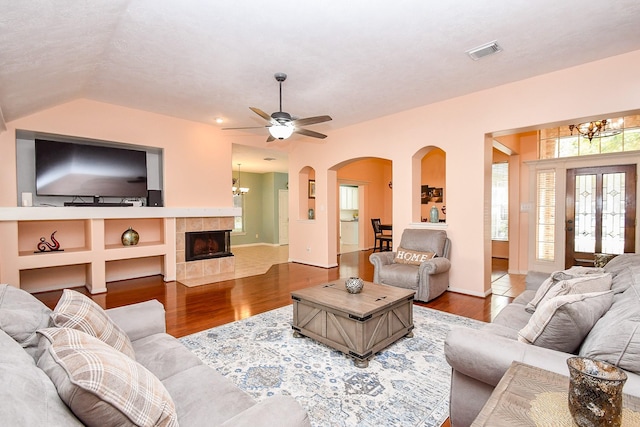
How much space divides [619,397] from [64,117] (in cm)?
607

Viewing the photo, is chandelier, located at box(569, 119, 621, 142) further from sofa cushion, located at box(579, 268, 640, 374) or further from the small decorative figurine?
the small decorative figurine

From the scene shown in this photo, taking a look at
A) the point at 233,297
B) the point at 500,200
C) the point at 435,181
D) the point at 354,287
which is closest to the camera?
the point at 354,287

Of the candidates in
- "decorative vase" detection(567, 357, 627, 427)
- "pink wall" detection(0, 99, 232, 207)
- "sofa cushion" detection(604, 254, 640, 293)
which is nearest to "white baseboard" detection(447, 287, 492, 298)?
"sofa cushion" detection(604, 254, 640, 293)

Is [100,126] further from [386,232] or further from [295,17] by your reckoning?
[386,232]

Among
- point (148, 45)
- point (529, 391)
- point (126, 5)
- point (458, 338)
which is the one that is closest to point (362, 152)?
point (148, 45)

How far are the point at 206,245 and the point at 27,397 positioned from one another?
18.0ft

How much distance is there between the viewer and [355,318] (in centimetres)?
247

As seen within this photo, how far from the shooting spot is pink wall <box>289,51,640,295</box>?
354 cm

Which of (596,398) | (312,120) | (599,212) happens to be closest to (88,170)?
(312,120)

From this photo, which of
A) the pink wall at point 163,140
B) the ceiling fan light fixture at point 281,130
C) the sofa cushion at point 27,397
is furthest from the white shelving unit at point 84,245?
the sofa cushion at point 27,397

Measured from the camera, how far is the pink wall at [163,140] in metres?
4.21

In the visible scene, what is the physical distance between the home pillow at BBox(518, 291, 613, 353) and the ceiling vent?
263cm

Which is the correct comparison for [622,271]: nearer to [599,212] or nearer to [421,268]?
[421,268]

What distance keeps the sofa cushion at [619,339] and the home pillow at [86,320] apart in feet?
6.81
